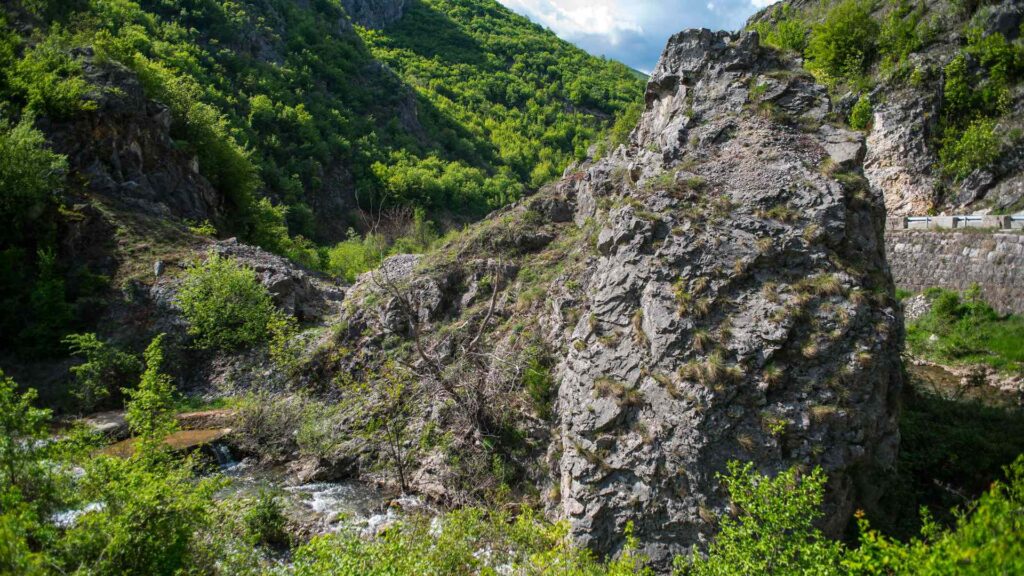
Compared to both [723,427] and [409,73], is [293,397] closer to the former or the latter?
[723,427]

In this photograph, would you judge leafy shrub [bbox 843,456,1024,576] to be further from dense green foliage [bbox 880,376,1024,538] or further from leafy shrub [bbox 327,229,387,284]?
leafy shrub [bbox 327,229,387,284]

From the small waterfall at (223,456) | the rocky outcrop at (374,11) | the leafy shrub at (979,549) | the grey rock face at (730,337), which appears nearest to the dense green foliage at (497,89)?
the rocky outcrop at (374,11)

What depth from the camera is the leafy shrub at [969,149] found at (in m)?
24.2

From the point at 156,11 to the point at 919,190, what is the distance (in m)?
65.9

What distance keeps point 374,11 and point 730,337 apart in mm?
98379

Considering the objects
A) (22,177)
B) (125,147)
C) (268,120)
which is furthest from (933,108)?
(268,120)

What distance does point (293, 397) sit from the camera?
1612 centimetres

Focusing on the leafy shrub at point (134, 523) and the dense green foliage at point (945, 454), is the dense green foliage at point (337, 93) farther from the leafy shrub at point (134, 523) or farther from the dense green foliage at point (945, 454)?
the leafy shrub at point (134, 523)

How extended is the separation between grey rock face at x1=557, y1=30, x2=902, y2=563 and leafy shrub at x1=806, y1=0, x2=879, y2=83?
23.8 meters

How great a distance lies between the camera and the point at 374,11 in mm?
89938

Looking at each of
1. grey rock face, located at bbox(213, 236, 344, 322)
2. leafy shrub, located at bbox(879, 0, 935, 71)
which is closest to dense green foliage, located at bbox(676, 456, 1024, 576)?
grey rock face, located at bbox(213, 236, 344, 322)

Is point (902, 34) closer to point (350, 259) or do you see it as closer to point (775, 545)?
point (775, 545)

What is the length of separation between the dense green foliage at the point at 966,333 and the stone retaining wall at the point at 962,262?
0.49 metres

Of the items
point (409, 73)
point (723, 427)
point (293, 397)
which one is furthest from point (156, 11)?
point (723, 427)
